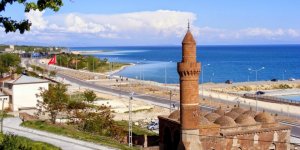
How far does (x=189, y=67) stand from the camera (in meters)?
35.0

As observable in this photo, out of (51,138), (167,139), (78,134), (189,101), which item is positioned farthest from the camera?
(78,134)

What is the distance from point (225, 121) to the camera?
37312 millimetres

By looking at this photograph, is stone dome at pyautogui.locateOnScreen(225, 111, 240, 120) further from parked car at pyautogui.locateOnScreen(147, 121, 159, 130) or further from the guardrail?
the guardrail

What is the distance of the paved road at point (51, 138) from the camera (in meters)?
35.1

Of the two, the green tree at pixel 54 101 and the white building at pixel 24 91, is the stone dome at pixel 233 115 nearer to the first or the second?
the green tree at pixel 54 101

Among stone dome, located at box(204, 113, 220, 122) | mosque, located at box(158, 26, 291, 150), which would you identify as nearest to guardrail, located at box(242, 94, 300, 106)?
mosque, located at box(158, 26, 291, 150)

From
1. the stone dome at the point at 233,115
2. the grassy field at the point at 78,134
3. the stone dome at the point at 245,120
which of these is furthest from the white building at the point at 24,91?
the stone dome at the point at 245,120

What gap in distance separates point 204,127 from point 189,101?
243 cm

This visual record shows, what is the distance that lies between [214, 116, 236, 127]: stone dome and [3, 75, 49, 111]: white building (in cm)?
3155

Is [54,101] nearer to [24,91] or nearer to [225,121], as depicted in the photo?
[24,91]

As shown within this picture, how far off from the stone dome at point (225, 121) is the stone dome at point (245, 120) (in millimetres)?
888

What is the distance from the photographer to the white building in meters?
61.3

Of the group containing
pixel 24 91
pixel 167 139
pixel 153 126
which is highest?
pixel 24 91

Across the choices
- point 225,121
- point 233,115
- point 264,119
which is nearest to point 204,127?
point 225,121
